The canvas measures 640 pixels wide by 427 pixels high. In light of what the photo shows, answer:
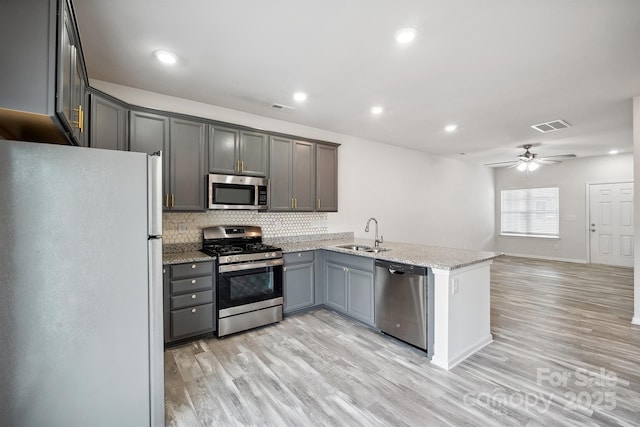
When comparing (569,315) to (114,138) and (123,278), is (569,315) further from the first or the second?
(114,138)

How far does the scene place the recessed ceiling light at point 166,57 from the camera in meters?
2.43

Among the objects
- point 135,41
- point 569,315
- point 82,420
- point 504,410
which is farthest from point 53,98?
point 569,315

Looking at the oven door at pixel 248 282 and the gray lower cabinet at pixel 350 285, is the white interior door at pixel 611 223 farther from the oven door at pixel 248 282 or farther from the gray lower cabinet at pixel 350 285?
the oven door at pixel 248 282

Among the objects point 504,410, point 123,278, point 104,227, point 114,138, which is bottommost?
point 504,410

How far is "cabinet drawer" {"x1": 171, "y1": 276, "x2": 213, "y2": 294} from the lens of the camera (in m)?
2.89

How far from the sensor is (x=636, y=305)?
3488 millimetres

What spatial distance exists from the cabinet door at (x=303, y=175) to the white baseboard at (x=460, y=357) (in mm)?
2453

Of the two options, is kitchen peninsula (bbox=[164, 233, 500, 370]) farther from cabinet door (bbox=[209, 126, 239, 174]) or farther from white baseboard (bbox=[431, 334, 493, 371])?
cabinet door (bbox=[209, 126, 239, 174])

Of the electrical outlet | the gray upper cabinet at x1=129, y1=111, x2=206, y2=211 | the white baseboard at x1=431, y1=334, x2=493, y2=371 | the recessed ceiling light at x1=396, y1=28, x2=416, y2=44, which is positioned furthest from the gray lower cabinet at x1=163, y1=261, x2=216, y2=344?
the recessed ceiling light at x1=396, y1=28, x2=416, y2=44

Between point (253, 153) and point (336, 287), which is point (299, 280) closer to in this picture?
point (336, 287)

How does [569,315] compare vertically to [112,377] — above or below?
below

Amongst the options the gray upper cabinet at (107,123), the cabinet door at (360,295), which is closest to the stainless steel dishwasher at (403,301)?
the cabinet door at (360,295)

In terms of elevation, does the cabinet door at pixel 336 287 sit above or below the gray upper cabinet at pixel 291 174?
below

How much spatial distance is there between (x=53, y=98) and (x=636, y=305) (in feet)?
18.7
